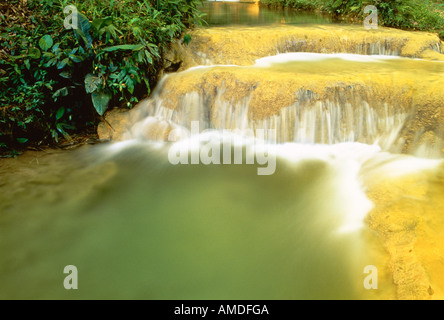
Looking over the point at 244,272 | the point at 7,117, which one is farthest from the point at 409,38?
the point at 7,117

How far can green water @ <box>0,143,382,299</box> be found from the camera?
2791 millimetres

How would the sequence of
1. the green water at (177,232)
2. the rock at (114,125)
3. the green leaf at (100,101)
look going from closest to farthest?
the green water at (177,232), the green leaf at (100,101), the rock at (114,125)

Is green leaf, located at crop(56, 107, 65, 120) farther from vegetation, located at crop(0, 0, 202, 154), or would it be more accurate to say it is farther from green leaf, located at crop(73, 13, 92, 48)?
green leaf, located at crop(73, 13, 92, 48)

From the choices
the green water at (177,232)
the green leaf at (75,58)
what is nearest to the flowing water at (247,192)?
the green water at (177,232)

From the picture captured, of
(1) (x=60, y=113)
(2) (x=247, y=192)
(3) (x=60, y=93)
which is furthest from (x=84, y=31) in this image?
(2) (x=247, y=192)

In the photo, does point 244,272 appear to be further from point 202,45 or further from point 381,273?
point 202,45

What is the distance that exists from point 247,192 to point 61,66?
3.28 m

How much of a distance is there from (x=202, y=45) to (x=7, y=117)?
3.73 m

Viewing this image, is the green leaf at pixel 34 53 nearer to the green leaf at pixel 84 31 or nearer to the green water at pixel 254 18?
the green leaf at pixel 84 31

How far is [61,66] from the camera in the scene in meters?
4.72

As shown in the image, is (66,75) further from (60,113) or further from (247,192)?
(247,192)

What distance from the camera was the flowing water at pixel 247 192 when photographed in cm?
283

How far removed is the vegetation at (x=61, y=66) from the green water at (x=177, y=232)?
26.5 inches

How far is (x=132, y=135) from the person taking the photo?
18.0 ft
